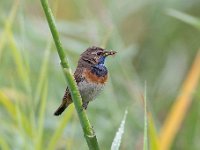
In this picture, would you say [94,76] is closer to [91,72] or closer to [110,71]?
[91,72]

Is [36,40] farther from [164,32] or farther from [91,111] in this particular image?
[164,32]

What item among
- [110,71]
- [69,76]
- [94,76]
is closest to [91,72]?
[94,76]

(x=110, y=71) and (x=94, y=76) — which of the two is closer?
(x=94, y=76)

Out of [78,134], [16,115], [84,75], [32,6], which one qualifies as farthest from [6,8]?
[84,75]

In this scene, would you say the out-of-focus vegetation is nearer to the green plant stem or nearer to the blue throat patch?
the blue throat patch

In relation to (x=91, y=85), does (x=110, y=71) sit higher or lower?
higher

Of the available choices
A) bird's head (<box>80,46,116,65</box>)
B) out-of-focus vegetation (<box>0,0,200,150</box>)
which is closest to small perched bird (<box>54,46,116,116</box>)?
bird's head (<box>80,46,116,65</box>)
